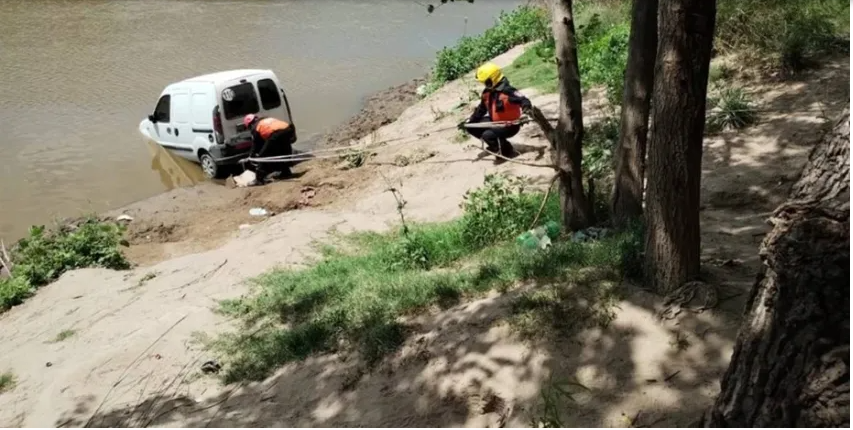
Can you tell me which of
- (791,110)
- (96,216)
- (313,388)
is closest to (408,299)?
(313,388)

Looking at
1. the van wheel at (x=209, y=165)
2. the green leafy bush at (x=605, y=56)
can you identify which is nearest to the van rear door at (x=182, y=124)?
the van wheel at (x=209, y=165)

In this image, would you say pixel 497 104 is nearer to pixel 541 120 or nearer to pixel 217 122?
pixel 541 120

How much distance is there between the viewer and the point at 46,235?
36.7ft

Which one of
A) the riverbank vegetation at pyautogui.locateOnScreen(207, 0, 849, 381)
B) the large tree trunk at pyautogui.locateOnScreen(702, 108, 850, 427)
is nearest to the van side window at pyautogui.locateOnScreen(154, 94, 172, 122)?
the riverbank vegetation at pyautogui.locateOnScreen(207, 0, 849, 381)

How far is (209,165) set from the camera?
13211mm

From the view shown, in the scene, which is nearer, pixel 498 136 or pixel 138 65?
pixel 498 136

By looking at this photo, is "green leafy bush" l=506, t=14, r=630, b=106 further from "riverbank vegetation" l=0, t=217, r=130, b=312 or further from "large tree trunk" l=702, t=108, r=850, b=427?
"large tree trunk" l=702, t=108, r=850, b=427

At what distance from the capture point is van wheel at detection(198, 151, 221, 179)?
1310 cm

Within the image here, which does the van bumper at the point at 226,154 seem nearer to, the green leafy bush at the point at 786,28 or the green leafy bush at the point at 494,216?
the green leafy bush at the point at 494,216

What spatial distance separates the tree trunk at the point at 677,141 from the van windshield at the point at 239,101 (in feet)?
30.9

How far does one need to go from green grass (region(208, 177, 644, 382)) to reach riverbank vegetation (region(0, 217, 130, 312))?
2964 mm

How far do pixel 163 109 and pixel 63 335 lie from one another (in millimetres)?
7281

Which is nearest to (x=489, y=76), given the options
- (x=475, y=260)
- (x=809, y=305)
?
(x=475, y=260)

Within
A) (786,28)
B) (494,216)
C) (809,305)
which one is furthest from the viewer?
(786,28)
